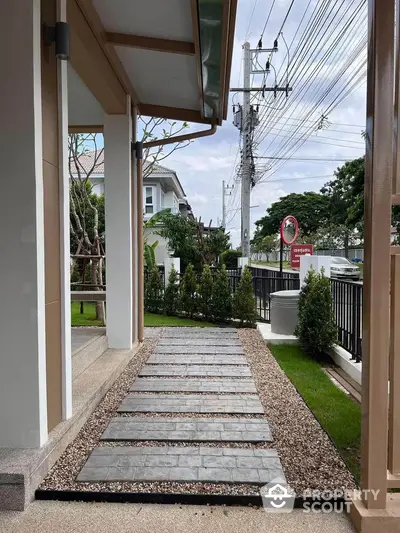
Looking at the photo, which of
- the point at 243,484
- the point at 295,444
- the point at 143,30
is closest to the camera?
the point at 243,484

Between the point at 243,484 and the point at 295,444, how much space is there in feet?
1.95

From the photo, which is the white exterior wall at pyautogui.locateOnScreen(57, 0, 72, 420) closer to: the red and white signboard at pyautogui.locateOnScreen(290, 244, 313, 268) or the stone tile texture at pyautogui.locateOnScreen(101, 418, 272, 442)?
the stone tile texture at pyautogui.locateOnScreen(101, 418, 272, 442)

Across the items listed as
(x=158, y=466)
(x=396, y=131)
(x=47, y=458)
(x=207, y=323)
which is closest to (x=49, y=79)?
(x=396, y=131)

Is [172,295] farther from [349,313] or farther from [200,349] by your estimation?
[349,313]

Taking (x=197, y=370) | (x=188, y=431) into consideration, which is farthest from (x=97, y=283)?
(x=188, y=431)

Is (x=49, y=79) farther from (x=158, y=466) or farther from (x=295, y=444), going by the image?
(x=295, y=444)

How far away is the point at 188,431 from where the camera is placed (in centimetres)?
260

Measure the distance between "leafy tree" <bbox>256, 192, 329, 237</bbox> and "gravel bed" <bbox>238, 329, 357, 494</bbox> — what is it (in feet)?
124

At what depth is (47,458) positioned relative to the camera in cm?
205

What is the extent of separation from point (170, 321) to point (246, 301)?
1587 millimetres

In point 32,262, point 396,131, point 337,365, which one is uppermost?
point 396,131

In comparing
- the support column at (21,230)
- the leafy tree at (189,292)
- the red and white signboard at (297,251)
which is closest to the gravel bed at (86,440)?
the support column at (21,230)

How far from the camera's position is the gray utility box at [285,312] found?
5.50 m

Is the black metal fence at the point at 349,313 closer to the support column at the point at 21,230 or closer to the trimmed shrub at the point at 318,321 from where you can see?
the trimmed shrub at the point at 318,321
